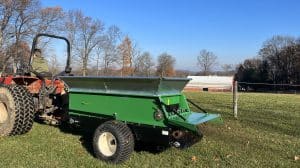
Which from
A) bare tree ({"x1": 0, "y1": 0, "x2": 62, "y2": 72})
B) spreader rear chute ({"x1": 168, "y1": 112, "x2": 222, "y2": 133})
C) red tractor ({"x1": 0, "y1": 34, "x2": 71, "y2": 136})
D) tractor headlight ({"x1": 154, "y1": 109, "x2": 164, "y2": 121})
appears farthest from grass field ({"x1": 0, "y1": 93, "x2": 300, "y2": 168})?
bare tree ({"x1": 0, "y1": 0, "x2": 62, "y2": 72})

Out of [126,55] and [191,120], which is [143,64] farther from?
[191,120]

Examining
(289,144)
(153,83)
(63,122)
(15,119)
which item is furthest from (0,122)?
(289,144)

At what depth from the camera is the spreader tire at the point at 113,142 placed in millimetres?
6477

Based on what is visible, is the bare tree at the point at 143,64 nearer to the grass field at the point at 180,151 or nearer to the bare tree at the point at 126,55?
the bare tree at the point at 126,55

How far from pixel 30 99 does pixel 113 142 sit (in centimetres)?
243

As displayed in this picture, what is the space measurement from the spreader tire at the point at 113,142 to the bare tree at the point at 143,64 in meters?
56.7

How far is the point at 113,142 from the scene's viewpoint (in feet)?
22.2

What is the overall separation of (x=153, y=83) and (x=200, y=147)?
1.95 metres

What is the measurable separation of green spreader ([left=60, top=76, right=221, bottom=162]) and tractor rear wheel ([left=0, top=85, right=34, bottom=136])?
137cm

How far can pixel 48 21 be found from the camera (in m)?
Result: 48.4

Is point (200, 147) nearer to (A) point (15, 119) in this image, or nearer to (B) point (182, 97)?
(B) point (182, 97)

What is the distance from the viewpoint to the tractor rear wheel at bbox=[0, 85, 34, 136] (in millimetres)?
8086

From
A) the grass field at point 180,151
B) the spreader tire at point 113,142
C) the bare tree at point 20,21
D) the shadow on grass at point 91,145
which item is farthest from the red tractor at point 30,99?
the bare tree at point 20,21

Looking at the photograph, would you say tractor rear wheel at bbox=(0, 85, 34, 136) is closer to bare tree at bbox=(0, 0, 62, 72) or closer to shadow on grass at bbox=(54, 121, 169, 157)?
shadow on grass at bbox=(54, 121, 169, 157)
